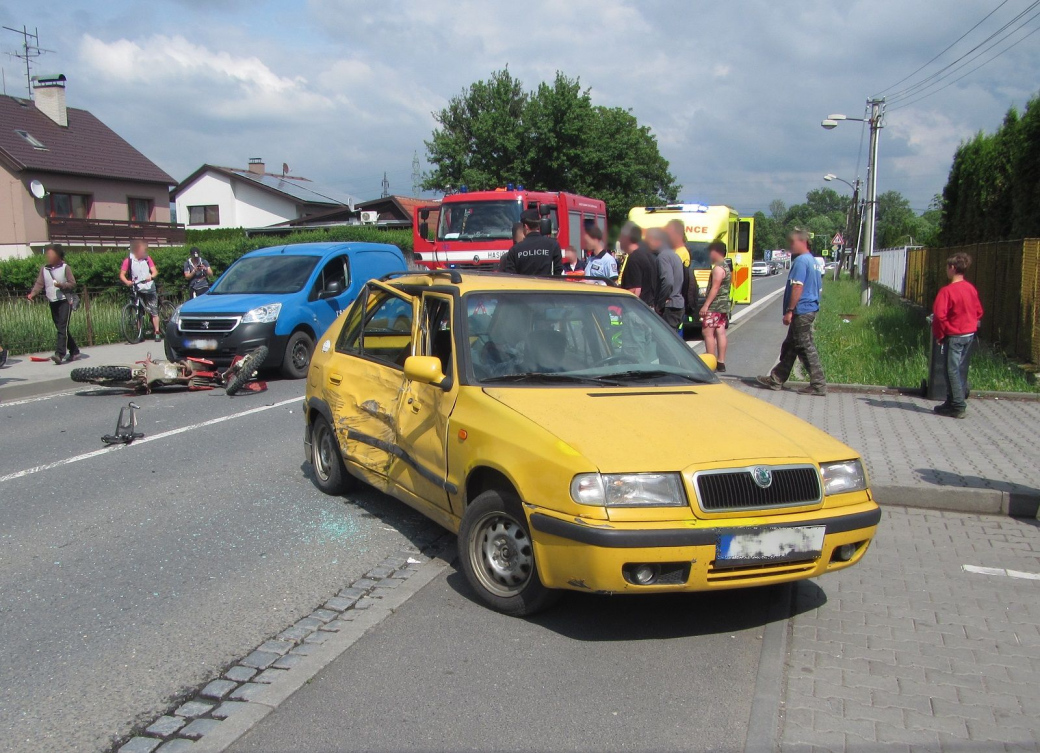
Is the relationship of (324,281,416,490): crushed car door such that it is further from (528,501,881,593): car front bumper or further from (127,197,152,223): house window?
(127,197,152,223): house window

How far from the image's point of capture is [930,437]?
850cm

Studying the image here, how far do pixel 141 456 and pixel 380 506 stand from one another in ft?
9.47

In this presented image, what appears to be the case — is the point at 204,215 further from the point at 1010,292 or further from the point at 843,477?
the point at 843,477

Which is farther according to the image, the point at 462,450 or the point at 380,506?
the point at 380,506

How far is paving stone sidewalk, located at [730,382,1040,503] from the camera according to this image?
695 centimetres

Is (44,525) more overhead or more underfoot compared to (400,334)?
more underfoot

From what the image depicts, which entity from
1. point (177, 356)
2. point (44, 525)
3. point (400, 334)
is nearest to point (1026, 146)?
point (400, 334)

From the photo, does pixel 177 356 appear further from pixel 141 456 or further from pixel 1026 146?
pixel 1026 146

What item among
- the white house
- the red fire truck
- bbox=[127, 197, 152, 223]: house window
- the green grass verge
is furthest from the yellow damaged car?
the white house

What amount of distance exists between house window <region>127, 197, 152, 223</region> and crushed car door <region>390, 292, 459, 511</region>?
142 feet

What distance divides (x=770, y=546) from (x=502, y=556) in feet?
4.28

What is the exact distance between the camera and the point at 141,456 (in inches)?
323

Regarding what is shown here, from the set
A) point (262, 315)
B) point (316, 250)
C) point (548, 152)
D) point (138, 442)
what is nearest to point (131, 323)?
point (316, 250)

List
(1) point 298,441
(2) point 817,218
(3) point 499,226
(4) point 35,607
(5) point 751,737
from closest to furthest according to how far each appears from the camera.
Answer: (5) point 751,737, (4) point 35,607, (1) point 298,441, (3) point 499,226, (2) point 817,218
